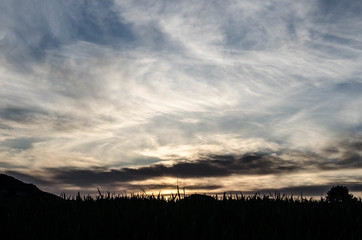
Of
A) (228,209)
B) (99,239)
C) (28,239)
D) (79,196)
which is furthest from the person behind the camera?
(79,196)

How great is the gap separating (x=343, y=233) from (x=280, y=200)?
9.85 feet

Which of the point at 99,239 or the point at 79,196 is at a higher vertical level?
the point at 79,196

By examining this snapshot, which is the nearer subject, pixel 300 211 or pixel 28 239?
pixel 28 239

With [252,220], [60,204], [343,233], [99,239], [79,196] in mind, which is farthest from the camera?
[79,196]

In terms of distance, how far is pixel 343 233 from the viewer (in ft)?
19.1

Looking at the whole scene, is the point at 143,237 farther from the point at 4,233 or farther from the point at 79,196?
the point at 79,196

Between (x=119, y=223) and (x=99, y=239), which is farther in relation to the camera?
(x=119, y=223)

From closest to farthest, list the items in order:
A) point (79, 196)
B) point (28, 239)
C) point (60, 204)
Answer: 1. point (28, 239)
2. point (60, 204)
3. point (79, 196)

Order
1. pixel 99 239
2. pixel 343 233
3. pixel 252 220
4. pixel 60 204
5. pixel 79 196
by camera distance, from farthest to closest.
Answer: pixel 79 196, pixel 60 204, pixel 252 220, pixel 343 233, pixel 99 239

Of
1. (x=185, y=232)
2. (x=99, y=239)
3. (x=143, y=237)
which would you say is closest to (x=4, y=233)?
(x=99, y=239)

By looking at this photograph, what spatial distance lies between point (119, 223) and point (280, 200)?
4780 millimetres

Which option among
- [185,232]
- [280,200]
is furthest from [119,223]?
[280,200]

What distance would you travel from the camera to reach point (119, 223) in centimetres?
562

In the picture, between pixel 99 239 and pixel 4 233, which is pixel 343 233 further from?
pixel 4 233
